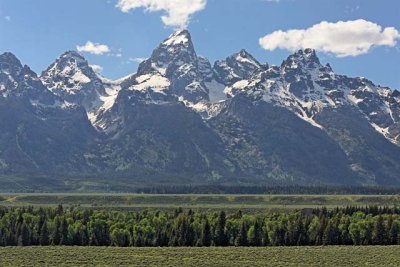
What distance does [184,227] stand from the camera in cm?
19012

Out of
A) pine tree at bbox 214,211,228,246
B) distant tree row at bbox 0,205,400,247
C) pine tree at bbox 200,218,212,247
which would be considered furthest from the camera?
pine tree at bbox 214,211,228,246

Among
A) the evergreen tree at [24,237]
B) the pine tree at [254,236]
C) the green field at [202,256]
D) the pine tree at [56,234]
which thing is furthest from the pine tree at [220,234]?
the evergreen tree at [24,237]

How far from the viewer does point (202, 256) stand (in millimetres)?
158625

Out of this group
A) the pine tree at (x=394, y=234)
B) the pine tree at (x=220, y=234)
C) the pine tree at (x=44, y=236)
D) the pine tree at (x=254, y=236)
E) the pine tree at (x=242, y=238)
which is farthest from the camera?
the pine tree at (x=394, y=234)

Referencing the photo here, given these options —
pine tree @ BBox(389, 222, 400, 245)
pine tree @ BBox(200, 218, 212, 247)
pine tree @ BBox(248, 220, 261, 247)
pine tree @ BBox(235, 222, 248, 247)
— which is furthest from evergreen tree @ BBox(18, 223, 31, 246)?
pine tree @ BBox(389, 222, 400, 245)

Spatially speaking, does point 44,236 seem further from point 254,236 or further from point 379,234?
point 379,234

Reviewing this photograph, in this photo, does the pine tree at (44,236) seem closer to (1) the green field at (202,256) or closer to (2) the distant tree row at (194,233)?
(2) the distant tree row at (194,233)

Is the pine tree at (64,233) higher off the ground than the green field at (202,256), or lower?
higher

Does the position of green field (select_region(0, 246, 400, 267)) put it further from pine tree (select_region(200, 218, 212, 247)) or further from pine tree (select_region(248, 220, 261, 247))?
pine tree (select_region(200, 218, 212, 247))

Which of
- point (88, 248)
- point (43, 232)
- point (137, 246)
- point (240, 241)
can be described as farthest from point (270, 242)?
point (43, 232)

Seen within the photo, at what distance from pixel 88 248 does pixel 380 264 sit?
79.4 metres

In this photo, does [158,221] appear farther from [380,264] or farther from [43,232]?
[380,264]

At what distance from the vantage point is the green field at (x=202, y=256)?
14512cm

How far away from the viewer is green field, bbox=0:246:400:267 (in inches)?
5714
